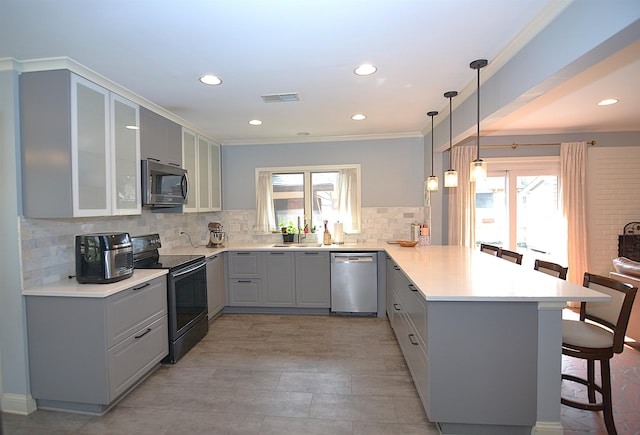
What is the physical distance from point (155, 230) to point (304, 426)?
275 cm

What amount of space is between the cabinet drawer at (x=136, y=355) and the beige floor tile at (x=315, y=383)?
1.07 m

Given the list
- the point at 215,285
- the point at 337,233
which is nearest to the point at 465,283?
the point at 337,233

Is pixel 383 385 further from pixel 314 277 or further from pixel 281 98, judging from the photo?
pixel 281 98

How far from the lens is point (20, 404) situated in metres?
2.44

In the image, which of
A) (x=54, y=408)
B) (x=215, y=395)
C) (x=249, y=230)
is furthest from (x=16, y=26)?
(x=249, y=230)

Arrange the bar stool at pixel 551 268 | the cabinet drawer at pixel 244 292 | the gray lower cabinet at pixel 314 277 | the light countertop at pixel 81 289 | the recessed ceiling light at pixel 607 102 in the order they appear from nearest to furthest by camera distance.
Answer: the light countertop at pixel 81 289, the bar stool at pixel 551 268, the recessed ceiling light at pixel 607 102, the gray lower cabinet at pixel 314 277, the cabinet drawer at pixel 244 292

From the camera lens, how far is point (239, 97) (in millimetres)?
3166

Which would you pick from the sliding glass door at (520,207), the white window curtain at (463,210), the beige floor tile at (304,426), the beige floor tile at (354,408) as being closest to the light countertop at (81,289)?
the beige floor tile at (304,426)

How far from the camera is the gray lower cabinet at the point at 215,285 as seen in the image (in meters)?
4.07

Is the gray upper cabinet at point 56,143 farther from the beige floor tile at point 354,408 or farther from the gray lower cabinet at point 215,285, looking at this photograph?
Result: the beige floor tile at point 354,408

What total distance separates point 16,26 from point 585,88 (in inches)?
168

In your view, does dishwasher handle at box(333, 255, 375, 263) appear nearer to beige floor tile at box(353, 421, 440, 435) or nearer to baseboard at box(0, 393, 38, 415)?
beige floor tile at box(353, 421, 440, 435)

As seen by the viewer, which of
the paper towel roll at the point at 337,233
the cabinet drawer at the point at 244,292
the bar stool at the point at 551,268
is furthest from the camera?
the paper towel roll at the point at 337,233

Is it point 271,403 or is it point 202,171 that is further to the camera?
point 202,171
